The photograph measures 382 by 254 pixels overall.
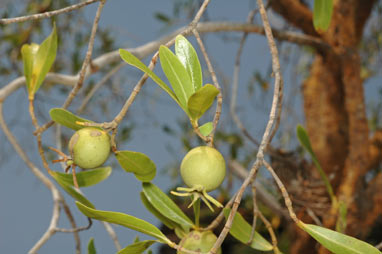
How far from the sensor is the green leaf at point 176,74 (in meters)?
0.49

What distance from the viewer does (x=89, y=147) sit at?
48cm

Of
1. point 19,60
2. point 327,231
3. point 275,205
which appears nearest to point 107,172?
point 327,231

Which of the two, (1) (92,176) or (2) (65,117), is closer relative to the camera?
(2) (65,117)

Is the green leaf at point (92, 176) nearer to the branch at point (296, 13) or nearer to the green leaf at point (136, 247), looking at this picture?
the green leaf at point (136, 247)

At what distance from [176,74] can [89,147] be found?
0.12 meters

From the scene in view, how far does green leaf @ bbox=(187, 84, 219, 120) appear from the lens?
0.45 meters

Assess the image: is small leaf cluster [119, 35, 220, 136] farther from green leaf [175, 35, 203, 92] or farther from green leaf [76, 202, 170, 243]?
green leaf [76, 202, 170, 243]

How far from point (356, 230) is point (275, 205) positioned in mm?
245

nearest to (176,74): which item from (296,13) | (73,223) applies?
(73,223)

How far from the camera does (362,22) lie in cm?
160

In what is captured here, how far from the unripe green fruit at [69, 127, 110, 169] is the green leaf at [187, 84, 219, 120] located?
0.32 ft

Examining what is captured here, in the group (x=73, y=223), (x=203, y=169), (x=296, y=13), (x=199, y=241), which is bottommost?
(x=73, y=223)

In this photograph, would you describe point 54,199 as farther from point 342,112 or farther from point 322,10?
point 342,112

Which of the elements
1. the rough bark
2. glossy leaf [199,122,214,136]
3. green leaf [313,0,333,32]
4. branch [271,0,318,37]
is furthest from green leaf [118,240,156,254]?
branch [271,0,318,37]
